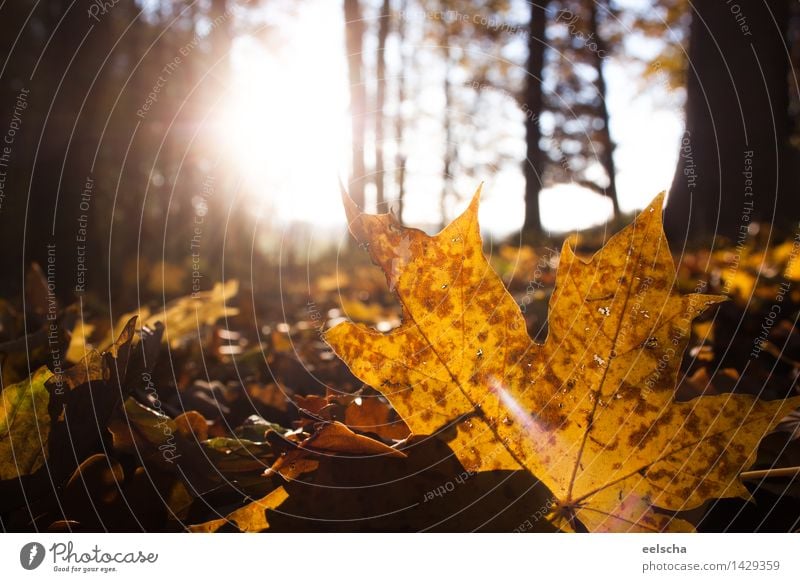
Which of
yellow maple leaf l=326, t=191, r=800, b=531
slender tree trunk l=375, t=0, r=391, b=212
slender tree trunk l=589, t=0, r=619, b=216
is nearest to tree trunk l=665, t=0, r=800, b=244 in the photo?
slender tree trunk l=589, t=0, r=619, b=216

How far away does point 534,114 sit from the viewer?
526cm

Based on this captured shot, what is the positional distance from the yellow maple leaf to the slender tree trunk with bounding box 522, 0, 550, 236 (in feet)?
13.7

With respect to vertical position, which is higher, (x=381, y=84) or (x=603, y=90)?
(x=381, y=84)

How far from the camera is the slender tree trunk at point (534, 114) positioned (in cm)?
523

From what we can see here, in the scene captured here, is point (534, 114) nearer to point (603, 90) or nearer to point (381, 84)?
point (603, 90)

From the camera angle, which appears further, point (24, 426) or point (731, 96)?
point (731, 96)

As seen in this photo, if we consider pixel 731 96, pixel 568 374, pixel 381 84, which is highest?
pixel 381 84

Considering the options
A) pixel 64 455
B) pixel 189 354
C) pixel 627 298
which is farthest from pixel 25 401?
pixel 189 354

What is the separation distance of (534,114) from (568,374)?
16.5ft

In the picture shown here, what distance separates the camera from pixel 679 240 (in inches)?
106

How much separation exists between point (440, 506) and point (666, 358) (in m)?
0.26

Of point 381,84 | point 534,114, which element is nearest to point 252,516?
point 534,114

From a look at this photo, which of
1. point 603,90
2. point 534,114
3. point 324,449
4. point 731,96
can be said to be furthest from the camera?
point 603,90

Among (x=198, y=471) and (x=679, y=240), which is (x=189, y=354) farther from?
(x=679, y=240)
